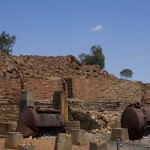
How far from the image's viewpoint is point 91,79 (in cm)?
2877

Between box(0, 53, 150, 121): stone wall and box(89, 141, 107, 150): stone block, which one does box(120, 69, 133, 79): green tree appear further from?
box(89, 141, 107, 150): stone block

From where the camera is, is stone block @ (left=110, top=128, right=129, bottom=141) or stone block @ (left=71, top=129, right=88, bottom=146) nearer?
stone block @ (left=71, top=129, right=88, bottom=146)

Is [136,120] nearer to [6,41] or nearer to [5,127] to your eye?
[5,127]

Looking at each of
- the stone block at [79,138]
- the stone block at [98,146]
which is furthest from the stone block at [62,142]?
the stone block at [79,138]

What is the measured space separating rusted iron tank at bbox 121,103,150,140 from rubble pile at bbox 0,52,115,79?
10163 millimetres

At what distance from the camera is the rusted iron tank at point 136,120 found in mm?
15367

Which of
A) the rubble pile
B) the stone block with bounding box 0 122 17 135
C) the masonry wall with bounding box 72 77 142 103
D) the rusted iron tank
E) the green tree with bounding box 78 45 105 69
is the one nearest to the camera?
the rusted iron tank

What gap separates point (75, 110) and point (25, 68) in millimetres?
7939

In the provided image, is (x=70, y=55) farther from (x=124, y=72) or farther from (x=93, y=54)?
(x=124, y=72)

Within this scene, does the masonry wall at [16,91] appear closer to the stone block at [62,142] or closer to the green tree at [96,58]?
the stone block at [62,142]

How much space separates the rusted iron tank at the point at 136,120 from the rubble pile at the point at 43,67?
33.3ft

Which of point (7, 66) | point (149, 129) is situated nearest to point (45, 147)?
point (149, 129)

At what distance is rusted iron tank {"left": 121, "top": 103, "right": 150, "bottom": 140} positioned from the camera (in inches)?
605

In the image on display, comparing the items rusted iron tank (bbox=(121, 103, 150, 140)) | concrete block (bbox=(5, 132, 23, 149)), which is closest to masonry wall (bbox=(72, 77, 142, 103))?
rusted iron tank (bbox=(121, 103, 150, 140))
